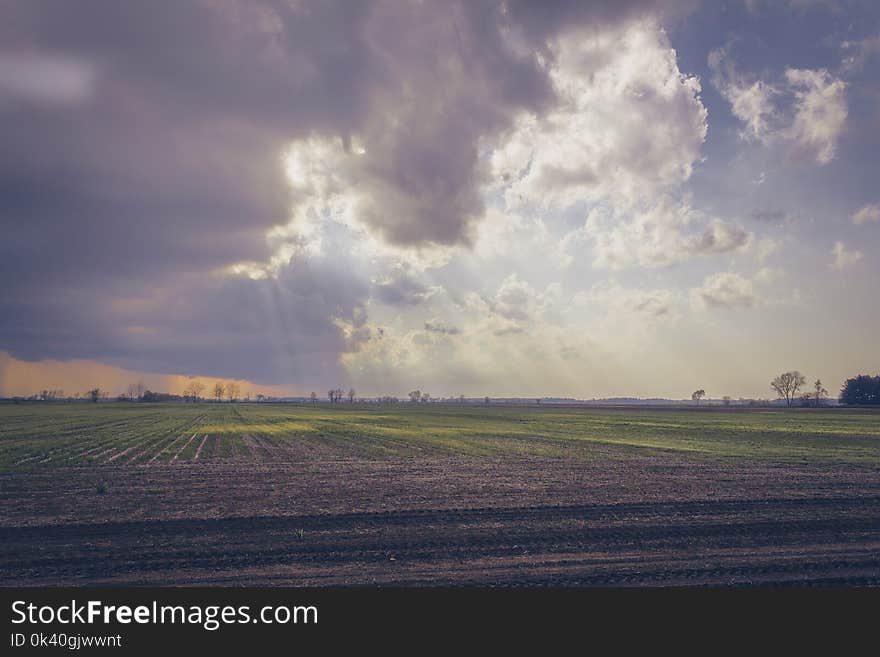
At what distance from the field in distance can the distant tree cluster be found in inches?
6113

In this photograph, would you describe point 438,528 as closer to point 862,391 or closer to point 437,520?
point 437,520

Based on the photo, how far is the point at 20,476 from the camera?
2073 centimetres

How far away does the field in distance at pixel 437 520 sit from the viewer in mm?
9539

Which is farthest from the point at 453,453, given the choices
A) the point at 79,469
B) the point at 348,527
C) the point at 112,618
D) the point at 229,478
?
the point at 112,618

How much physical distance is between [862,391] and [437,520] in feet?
607

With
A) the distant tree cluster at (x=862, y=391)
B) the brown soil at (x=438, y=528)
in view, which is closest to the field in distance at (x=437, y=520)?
the brown soil at (x=438, y=528)

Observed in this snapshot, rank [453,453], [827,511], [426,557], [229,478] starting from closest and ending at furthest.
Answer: [426,557] → [827,511] → [229,478] → [453,453]

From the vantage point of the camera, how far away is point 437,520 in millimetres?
13453

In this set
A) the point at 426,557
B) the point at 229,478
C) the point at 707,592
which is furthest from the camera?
the point at 229,478

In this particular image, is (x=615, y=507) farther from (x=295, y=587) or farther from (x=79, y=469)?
(x=79, y=469)

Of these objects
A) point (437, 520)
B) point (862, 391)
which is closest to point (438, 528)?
point (437, 520)

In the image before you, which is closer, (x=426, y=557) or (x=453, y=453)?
(x=426, y=557)

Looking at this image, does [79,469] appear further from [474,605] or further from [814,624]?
[814,624]

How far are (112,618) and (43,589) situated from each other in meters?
2.96
